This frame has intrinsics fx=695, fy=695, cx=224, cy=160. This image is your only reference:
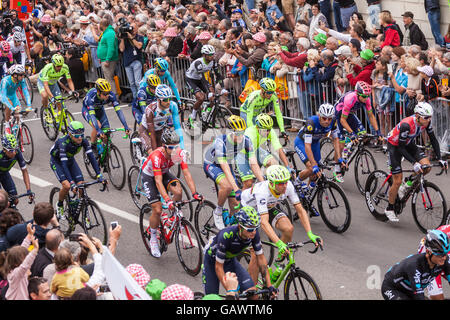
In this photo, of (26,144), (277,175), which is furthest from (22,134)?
(277,175)

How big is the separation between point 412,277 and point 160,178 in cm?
410

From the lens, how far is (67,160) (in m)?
10.9

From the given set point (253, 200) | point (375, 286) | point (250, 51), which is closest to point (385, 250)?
point (375, 286)

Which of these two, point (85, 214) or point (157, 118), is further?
point (157, 118)

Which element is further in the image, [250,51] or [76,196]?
[250,51]

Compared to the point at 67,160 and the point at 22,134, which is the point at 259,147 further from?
the point at 22,134

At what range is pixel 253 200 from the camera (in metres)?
8.88

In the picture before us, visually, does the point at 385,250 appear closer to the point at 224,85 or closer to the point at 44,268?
the point at 44,268

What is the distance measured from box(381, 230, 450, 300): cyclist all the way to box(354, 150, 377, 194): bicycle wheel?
5.04m

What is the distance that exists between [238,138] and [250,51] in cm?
624

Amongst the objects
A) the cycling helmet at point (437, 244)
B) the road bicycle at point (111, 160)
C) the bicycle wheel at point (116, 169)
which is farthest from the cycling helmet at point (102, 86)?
the cycling helmet at point (437, 244)

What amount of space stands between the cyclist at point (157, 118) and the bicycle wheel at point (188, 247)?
2900 millimetres

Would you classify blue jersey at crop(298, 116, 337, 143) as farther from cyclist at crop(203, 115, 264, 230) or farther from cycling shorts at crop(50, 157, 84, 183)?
cycling shorts at crop(50, 157, 84, 183)

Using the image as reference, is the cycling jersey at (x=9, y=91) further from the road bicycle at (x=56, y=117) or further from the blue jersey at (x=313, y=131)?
the blue jersey at (x=313, y=131)
